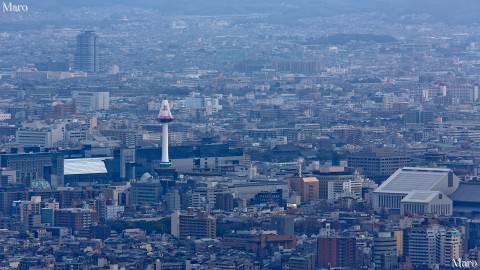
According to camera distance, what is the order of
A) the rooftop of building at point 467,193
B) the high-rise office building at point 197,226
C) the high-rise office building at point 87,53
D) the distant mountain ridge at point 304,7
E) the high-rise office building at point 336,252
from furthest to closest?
the distant mountain ridge at point 304,7, the high-rise office building at point 87,53, the rooftop of building at point 467,193, the high-rise office building at point 197,226, the high-rise office building at point 336,252

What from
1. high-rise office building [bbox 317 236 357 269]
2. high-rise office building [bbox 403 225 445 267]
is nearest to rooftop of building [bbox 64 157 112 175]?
high-rise office building [bbox 403 225 445 267]

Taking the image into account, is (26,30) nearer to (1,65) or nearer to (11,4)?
(11,4)

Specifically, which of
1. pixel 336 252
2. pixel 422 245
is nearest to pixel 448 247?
pixel 422 245

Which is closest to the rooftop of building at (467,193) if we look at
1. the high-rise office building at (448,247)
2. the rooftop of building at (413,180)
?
the rooftop of building at (413,180)

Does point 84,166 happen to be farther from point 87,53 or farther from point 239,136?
point 87,53

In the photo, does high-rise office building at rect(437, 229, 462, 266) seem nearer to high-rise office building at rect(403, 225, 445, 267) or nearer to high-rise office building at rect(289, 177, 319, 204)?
high-rise office building at rect(403, 225, 445, 267)

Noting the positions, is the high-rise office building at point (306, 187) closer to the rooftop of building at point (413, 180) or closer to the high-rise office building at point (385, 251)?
the rooftop of building at point (413, 180)

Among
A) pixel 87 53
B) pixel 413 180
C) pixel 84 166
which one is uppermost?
pixel 87 53

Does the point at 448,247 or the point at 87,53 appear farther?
the point at 87,53

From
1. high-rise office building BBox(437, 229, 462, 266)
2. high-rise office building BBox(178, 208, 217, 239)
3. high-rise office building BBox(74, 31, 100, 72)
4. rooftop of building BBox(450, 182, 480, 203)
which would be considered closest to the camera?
→ high-rise office building BBox(437, 229, 462, 266)
